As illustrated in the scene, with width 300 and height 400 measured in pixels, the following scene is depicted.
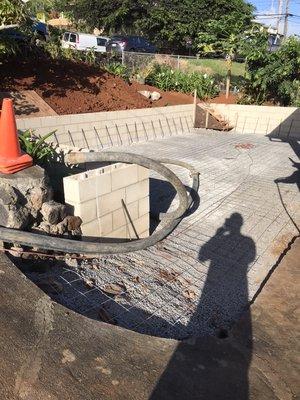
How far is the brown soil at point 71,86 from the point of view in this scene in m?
10.9

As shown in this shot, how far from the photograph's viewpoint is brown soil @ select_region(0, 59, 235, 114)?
10.9 meters

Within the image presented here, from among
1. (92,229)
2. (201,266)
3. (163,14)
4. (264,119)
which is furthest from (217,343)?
(163,14)

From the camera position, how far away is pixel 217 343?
113 inches

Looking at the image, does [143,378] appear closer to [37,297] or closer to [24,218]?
[37,297]

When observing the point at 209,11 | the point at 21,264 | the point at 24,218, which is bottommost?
the point at 21,264

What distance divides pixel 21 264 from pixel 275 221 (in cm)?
405

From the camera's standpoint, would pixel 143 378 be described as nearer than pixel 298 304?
Yes

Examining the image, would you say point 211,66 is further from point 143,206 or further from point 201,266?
point 201,266

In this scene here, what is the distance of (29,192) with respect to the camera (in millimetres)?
3824

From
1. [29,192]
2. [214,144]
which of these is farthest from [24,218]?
[214,144]

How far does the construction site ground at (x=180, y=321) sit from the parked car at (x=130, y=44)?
20191mm

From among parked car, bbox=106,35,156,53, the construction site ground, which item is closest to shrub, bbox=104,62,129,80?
parked car, bbox=106,35,156,53

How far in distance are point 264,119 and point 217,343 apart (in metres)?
12.5

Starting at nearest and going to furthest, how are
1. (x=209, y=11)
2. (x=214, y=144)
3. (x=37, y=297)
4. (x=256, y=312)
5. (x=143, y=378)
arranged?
1. (x=143, y=378)
2. (x=37, y=297)
3. (x=256, y=312)
4. (x=214, y=144)
5. (x=209, y=11)
